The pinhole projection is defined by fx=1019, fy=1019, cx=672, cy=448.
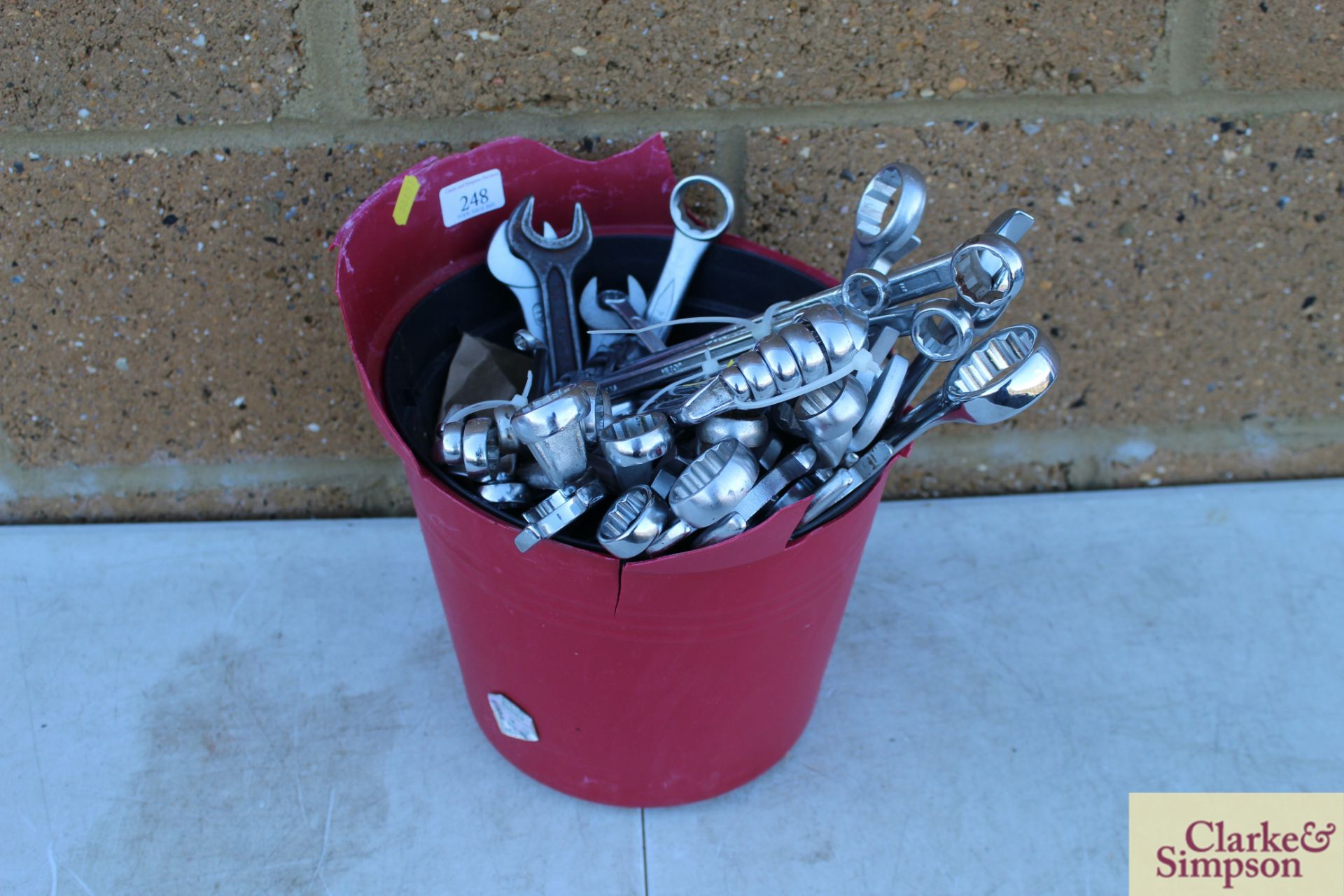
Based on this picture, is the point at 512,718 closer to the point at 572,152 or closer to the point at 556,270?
the point at 556,270

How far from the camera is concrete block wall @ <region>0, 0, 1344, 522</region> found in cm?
72

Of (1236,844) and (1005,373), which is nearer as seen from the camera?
(1005,373)

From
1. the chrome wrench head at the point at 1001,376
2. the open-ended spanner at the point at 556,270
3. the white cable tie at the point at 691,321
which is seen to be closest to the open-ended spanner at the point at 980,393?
the chrome wrench head at the point at 1001,376

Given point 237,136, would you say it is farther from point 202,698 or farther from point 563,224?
point 202,698

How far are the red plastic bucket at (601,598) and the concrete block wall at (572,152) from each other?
4.1 inches

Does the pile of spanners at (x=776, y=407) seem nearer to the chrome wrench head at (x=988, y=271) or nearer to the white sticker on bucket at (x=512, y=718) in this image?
the chrome wrench head at (x=988, y=271)

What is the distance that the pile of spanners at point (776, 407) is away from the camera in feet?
1.48

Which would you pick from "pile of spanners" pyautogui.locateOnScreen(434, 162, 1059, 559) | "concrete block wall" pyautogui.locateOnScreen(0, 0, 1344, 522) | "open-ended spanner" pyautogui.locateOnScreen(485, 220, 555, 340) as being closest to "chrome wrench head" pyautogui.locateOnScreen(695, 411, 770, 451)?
"pile of spanners" pyautogui.locateOnScreen(434, 162, 1059, 559)

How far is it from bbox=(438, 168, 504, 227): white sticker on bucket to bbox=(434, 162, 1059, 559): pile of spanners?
138 millimetres

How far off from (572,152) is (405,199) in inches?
6.9

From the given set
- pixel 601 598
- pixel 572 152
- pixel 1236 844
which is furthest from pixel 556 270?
pixel 1236 844

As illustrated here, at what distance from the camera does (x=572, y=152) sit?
0.76m

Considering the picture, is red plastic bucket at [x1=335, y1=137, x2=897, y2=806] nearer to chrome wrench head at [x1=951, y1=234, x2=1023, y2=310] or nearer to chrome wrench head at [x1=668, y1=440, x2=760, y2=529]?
chrome wrench head at [x1=668, y1=440, x2=760, y2=529]

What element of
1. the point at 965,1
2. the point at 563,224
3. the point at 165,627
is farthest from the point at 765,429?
the point at 165,627
